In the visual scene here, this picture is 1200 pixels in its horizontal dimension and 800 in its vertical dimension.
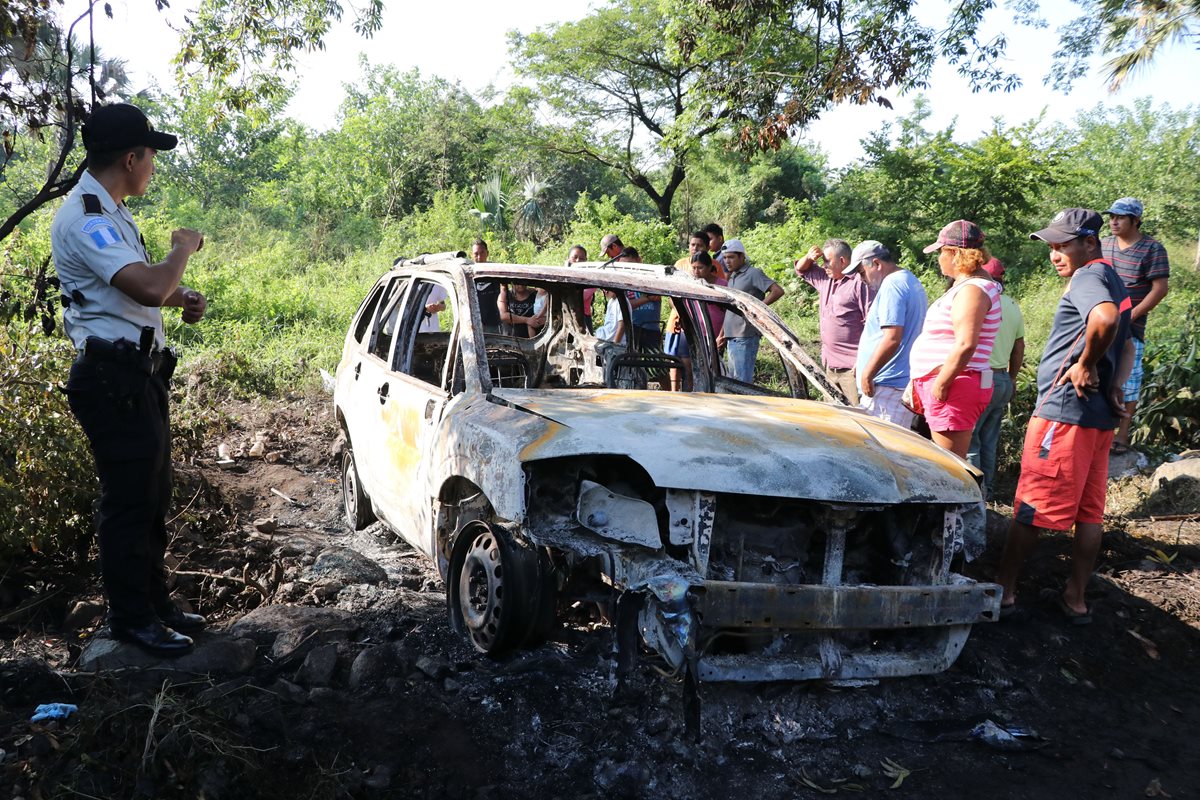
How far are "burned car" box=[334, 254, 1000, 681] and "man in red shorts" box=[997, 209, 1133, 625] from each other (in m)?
0.91

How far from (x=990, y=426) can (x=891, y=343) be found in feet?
4.73

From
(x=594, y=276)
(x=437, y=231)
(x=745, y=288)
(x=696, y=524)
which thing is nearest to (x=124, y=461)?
(x=696, y=524)

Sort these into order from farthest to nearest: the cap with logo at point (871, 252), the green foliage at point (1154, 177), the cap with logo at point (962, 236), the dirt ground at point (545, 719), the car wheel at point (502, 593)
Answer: the green foliage at point (1154, 177) → the cap with logo at point (871, 252) → the cap with logo at point (962, 236) → the car wheel at point (502, 593) → the dirt ground at point (545, 719)

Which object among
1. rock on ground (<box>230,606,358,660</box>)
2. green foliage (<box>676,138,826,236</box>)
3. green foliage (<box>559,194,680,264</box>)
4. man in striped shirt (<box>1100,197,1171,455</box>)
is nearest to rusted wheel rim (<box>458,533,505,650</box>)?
rock on ground (<box>230,606,358,660</box>)

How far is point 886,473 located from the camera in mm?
3096

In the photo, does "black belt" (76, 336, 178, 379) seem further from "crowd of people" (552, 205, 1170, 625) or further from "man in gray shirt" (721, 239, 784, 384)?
"man in gray shirt" (721, 239, 784, 384)

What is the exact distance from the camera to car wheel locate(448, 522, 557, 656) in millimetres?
3020

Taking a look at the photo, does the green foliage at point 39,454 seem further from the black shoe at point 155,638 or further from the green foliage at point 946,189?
the green foliage at point 946,189

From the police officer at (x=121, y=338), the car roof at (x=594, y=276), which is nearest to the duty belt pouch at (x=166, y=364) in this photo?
the police officer at (x=121, y=338)

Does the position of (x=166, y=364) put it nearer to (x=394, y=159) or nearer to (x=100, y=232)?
(x=100, y=232)

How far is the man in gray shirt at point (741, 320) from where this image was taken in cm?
755

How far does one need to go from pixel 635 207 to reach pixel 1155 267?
28.0 m

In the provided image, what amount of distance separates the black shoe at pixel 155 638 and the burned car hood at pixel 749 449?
154 centimetres

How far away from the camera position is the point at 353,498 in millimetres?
5340
